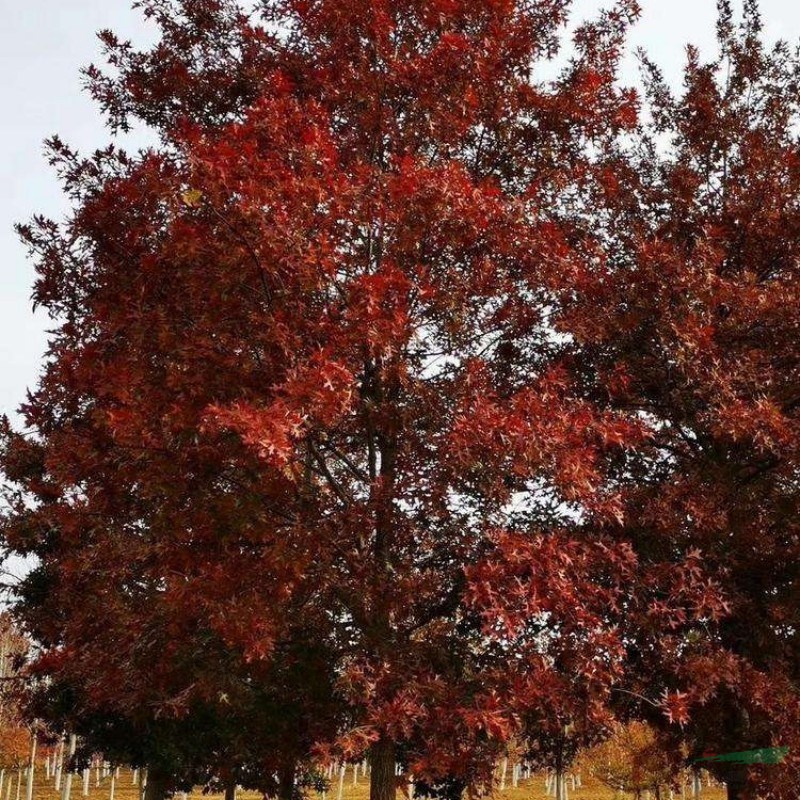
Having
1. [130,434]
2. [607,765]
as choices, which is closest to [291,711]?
[130,434]

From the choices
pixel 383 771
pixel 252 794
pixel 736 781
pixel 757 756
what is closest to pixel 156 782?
pixel 383 771

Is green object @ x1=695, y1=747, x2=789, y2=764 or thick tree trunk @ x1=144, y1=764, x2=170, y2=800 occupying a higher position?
green object @ x1=695, y1=747, x2=789, y2=764

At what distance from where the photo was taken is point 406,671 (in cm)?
768

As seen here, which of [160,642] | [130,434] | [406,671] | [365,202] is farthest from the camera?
[160,642]

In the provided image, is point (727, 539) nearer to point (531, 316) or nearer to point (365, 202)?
point (531, 316)

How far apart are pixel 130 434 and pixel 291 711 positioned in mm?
4958

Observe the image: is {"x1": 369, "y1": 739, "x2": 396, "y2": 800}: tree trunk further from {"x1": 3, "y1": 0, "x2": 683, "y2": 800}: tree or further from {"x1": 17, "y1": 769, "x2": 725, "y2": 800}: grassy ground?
{"x1": 17, "y1": 769, "x2": 725, "y2": 800}: grassy ground

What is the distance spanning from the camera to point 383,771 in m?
8.42

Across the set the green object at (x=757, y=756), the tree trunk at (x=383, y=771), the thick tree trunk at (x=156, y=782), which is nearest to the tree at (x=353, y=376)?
the tree trunk at (x=383, y=771)

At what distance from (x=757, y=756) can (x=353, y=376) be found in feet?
21.9

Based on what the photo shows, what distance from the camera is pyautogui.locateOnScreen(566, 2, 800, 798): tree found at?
8828 mm

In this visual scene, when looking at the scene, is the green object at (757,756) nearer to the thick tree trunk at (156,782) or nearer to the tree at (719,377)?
the tree at (719,377)

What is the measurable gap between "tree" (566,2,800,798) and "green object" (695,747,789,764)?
0.10 meters

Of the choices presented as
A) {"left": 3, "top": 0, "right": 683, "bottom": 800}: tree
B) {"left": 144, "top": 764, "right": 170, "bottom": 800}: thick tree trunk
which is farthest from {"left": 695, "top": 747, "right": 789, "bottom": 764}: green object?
{"left": 144, "top": 764, "right": 170, "bottom": 800}: thick tree trunk
